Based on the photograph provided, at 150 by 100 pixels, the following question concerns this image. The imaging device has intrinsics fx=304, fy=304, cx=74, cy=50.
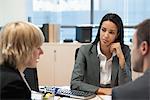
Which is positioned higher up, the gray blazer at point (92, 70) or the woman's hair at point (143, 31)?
the woman's hair at point (143, 31)

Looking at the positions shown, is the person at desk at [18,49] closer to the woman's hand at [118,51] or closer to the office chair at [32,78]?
the office chair at [32,78]

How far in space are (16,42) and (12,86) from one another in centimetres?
27

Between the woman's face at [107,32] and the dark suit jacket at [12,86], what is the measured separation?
4.36ft

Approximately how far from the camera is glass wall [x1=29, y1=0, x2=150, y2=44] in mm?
4793

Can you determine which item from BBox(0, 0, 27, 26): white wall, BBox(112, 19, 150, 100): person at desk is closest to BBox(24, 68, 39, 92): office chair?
BBox(112, 19, 150, 100): person at desk

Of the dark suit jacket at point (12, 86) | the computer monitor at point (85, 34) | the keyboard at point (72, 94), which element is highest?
the computer monitor at point (85, 34)

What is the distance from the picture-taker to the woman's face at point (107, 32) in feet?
9.33

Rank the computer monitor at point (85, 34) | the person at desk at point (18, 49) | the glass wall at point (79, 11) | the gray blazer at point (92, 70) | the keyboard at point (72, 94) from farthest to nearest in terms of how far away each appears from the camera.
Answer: the glass wall at point (79, 11)
the computer monitor at point (85, 34)
the gray blazer at point (92, 70)
the keyboard at point (72, 94)
the person at desk at point (18, 49)

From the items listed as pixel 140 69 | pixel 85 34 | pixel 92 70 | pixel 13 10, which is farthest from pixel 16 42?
pixel 13 10

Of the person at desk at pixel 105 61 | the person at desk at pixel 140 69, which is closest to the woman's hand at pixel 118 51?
the person at desk at pixel 105 61

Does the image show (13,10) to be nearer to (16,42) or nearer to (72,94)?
(72,94)

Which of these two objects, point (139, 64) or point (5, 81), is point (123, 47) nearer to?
point (139, 64)

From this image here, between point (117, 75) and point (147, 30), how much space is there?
1.32 metres

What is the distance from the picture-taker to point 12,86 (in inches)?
63.8
